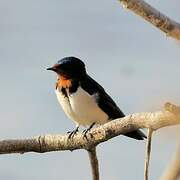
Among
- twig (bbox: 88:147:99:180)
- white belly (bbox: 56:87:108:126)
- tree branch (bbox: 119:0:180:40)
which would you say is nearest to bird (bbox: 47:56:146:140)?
white belly (bbox: 56:87:108:126)

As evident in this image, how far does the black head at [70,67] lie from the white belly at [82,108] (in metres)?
0.14

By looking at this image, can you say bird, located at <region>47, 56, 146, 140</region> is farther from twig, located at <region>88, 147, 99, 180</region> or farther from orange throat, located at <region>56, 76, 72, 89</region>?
twig, located at <region>88, 147, 99, 180</region>

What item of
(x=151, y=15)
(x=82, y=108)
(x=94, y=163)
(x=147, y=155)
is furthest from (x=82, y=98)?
(x=151, y=15)

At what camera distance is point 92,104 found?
288 centimetres

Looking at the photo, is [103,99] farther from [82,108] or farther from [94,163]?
[94,163]

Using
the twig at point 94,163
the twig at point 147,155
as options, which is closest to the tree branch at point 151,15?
the twig at point 147,155

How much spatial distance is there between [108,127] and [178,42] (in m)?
1.15

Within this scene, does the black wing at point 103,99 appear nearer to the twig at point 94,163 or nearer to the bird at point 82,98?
the bird at point 82,98

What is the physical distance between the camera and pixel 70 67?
301 centimetres

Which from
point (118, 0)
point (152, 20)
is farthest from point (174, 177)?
point (118, 0)

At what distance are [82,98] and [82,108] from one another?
0.20 ft

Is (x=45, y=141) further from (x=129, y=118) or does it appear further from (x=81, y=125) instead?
(x=81, y=125)

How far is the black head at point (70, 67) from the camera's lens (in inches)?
116

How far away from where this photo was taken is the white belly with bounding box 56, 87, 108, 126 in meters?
2.81
